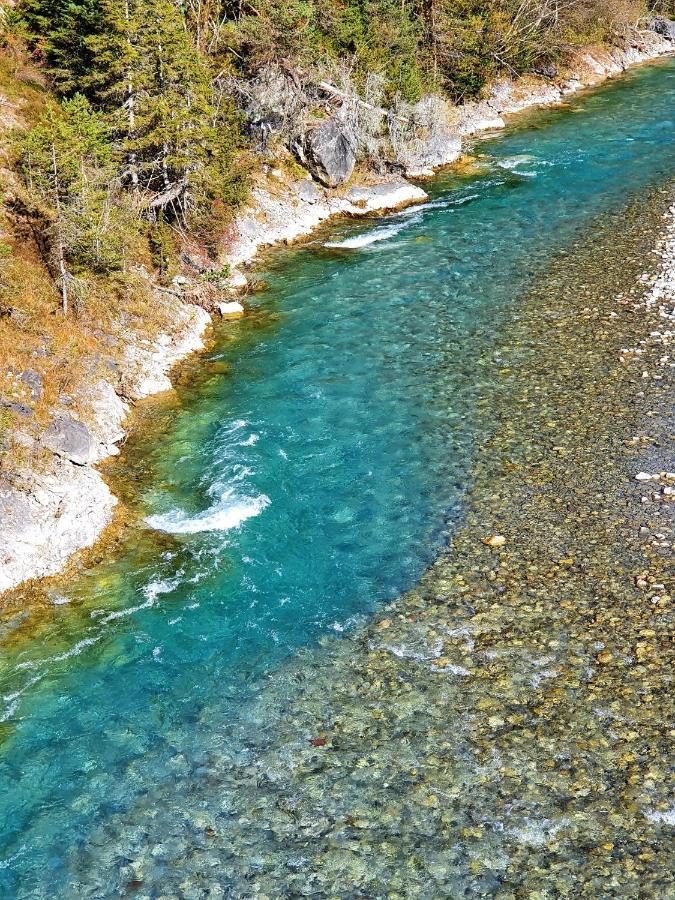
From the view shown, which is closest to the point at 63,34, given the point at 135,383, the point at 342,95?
the point at 342,95

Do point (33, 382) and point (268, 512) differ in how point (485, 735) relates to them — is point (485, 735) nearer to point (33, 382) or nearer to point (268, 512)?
point (268, 512)

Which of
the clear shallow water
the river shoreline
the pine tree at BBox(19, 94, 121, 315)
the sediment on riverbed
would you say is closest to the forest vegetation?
the pine tree at BBox(19, 94, 121, 315)

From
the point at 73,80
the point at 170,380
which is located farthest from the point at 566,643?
the point at 73,80

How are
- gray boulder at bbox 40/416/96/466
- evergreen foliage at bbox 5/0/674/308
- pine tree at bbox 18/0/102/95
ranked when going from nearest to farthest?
gray boulder at bbox 40/416/96/466
evergreen foliage at bbox 5/0/674/308
pine tree at bbox 18/0/102/95

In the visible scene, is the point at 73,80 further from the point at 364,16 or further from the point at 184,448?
the point at 364,16

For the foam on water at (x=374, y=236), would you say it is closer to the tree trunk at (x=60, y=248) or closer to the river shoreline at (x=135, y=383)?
the river shoreline at (x=135, y=383)

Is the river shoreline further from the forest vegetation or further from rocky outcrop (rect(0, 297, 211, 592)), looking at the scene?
the forest vegetation

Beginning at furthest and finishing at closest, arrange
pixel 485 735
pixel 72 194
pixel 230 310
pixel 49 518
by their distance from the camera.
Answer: pixel 230 310 < pixel 72 194 < pixel 49 518 < pixel 485 735
